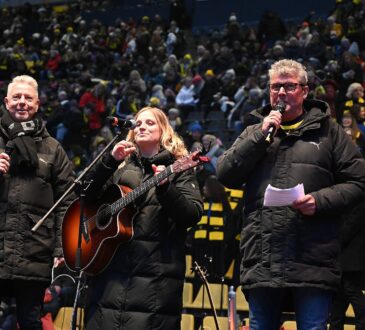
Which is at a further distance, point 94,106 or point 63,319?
point 94,106

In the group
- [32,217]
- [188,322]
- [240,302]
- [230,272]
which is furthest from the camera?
[230,272]

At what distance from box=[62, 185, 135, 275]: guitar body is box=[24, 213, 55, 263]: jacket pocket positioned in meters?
0.17

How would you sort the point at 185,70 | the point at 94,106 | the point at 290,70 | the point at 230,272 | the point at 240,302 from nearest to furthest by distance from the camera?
1. the point at 290,70
2. the point at 240,302
3. the point at 230,272
4. the point at 94,106
5. the point at 185,70

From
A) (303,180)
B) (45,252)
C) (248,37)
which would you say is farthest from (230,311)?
(248,37)

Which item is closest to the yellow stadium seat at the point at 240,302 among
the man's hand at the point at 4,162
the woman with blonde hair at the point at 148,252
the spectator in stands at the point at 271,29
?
the woman with blonde hair at the point at 148,252

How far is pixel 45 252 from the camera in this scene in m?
6.12

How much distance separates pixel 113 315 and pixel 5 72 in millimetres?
22923

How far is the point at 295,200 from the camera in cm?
496

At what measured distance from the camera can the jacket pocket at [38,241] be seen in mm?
6055

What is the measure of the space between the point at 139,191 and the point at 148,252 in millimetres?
375

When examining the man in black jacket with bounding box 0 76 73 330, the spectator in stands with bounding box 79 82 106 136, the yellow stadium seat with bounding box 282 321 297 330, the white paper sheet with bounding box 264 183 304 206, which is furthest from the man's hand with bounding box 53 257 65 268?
the spectator in stands with bounding box 79 82 106 136

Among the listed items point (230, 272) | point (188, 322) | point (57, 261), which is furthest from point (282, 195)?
point (230, 272)

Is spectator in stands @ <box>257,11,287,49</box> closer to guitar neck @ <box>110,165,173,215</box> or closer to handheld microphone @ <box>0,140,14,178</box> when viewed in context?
handheld microphone @ <box>0,140,14,178</box>

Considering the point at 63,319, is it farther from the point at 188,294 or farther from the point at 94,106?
the point at 94,106
